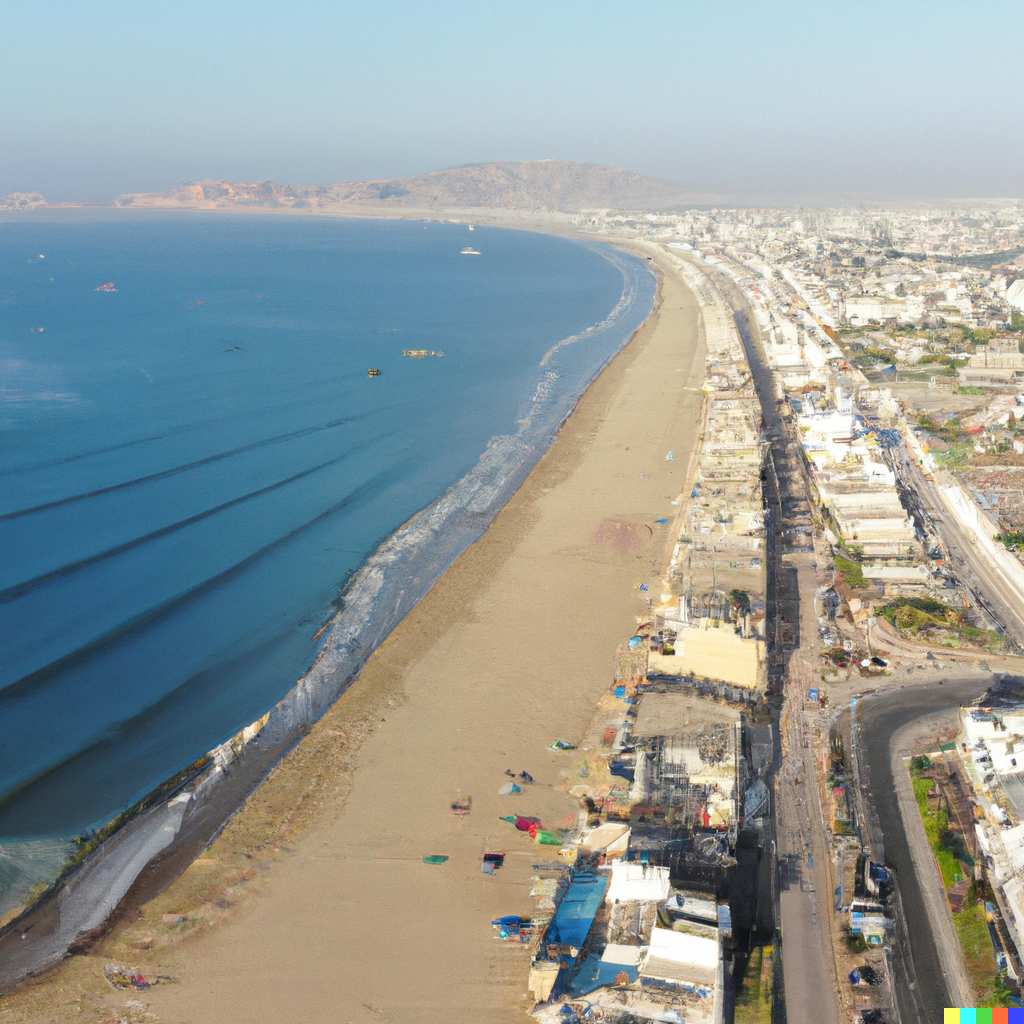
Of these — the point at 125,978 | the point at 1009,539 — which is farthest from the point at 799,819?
the point at 1009,539

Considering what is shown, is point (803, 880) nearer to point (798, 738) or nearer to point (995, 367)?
point (798, 738)

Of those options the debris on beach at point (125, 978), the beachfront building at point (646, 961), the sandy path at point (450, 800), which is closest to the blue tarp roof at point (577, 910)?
the beachfront building at point (646, 961)

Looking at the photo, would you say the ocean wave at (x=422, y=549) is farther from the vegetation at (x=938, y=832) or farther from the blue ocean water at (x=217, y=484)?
the vegetation at (x=938, y=832)

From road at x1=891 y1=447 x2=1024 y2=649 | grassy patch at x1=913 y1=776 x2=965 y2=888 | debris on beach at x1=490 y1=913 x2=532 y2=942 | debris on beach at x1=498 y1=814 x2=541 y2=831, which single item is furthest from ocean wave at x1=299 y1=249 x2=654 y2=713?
road at x1=891 y1=447 x2=1024 y2=649

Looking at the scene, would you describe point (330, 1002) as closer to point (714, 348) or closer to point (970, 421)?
point (970, 421)

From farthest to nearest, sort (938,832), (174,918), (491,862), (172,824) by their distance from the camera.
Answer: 1. (172,824)
2. (938,832)
3. (491,862)
4. (174,918)

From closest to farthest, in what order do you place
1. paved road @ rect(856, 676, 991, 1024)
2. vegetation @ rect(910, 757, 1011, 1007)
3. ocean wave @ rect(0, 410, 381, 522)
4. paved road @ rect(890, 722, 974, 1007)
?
vegetation @ rect(910, 757, 1011, 1007), paved road @ rect(856, 676, 991, 1024), paved road @ rect(890, 722, 974, 1007), ocean wave @ rect(0, 410, 381, 522)

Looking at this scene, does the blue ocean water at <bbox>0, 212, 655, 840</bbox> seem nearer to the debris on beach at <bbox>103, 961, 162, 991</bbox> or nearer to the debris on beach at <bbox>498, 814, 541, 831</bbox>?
the debris on beach at <bbox>103, 961, 162, 991</bbox>

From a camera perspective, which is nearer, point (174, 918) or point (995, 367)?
point (174, 918)
